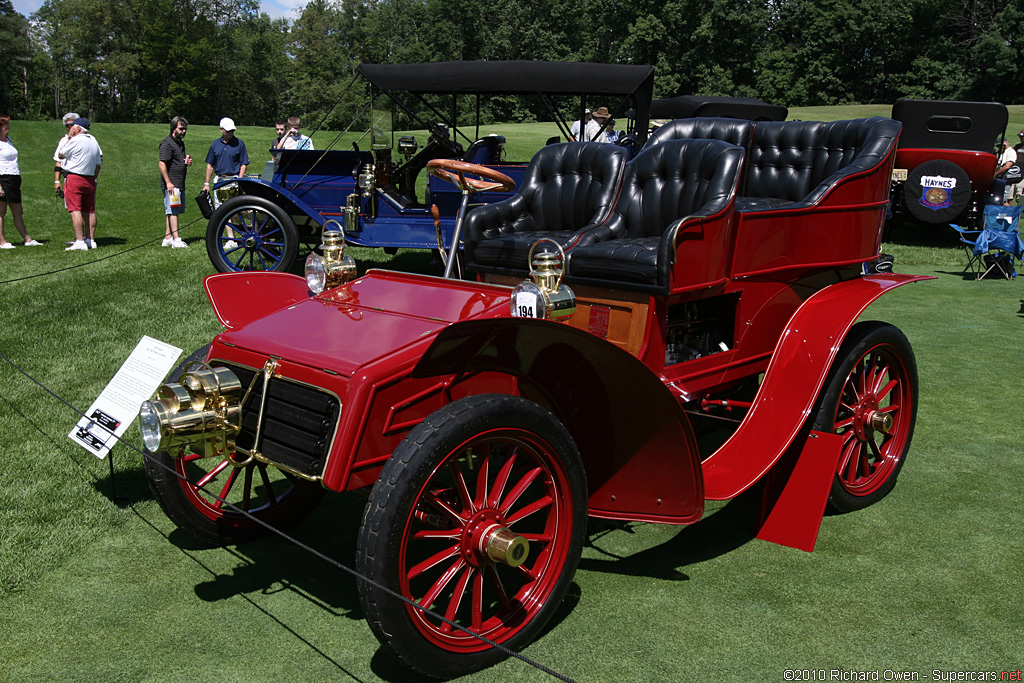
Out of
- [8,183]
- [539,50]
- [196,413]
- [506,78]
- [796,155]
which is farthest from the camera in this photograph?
[539,50]

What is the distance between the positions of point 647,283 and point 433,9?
59.9 meters

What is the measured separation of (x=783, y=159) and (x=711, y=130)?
1.69ft

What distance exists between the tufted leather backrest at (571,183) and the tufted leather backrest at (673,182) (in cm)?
13

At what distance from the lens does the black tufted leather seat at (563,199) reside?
4.39 m

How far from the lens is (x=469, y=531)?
2.44m

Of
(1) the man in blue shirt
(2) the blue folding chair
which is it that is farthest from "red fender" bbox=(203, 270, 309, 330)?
(2) the blue folding chair

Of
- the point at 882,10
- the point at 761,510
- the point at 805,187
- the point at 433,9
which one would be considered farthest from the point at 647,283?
the point at 433,9

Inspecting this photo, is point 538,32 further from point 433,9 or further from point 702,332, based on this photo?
point 702,332

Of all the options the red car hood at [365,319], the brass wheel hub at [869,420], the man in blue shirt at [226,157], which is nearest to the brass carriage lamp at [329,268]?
the red car hood at [365,319]

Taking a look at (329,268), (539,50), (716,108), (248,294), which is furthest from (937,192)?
(539,50)

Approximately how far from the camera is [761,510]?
11.4 feet

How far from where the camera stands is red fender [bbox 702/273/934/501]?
3115 mm

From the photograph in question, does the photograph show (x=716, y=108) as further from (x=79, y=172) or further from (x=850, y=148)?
(x=850, y=148)

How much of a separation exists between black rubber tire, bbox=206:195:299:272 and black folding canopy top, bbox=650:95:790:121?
8.67 meters
